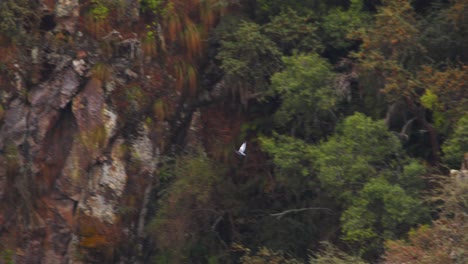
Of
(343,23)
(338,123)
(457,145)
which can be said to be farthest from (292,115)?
(457,145)

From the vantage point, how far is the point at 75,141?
16.7 metres

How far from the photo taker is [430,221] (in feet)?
46.6

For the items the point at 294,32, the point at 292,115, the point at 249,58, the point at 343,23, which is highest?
the point at 343,23

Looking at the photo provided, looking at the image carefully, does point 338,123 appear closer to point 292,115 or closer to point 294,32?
point 292,115

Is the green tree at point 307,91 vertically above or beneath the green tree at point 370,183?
above

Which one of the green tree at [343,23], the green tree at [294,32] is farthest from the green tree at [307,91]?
the green tree at [343,23]

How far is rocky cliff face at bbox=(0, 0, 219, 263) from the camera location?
1642 cm

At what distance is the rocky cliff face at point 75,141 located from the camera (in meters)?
16.4

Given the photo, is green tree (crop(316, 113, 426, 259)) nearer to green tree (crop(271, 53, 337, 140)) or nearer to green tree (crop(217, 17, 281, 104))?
green tree (crop(271, 53, 337, 140))

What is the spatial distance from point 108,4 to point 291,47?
130 inches

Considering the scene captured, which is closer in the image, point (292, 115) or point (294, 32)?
point (292, 115)

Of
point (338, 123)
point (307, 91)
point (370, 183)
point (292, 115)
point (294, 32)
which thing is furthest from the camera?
point (294, 32)

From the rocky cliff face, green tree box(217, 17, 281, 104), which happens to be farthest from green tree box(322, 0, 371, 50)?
the rocky cliff face

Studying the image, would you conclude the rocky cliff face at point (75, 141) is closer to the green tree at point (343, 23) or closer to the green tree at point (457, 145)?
the green tree at point (343, 23)
